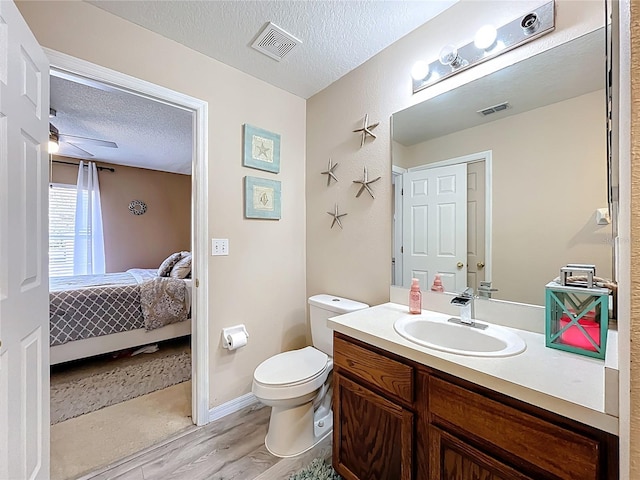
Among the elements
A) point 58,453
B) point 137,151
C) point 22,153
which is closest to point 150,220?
point 137,151

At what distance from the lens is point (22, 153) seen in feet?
3.42

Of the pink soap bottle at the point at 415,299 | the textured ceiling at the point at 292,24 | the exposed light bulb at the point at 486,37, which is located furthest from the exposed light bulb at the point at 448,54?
the pink soap bottle at the point at 415,299

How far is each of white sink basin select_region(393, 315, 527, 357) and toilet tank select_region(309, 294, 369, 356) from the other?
1.52 ft

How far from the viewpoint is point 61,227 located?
165 inches

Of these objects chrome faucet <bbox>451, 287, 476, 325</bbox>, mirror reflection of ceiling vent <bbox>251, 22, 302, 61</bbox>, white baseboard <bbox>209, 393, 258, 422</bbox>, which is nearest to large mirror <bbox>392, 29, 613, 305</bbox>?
chrome faucet <bbox>451, 287, 476, 325</bbox>

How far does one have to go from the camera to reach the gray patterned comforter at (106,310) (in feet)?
7.79

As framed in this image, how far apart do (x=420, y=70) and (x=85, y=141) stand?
12.7 feet

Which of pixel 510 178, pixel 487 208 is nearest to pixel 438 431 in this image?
pixel 487 208

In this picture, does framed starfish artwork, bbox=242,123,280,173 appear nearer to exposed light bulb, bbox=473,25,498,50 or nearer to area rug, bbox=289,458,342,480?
exposed light bulb, bbox=473,25,498,50

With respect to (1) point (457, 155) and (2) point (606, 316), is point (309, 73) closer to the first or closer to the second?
(1) point (457, 155)

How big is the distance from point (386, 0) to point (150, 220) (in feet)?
16.3

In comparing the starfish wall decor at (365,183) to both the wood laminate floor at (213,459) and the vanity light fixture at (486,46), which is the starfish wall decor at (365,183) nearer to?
the vanity light fixture at (486,46)

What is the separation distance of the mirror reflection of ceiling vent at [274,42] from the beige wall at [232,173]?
0.32 metres

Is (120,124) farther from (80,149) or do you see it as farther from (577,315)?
(577,315)
